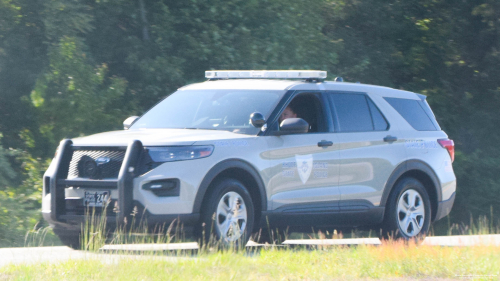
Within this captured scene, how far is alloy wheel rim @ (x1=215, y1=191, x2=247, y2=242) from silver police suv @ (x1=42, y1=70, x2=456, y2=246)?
1 centimetres

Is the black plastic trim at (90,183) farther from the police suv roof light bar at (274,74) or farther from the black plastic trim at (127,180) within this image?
the police suv roof light bar at (274,74)

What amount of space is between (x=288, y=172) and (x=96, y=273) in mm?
2785

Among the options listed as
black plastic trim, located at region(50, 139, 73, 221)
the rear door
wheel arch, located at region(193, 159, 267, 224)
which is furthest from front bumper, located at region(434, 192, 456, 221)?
black plastic trim, located at region(50, 139, 73, 221)

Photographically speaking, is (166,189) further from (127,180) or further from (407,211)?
(407,211)

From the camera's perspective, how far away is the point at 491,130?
2225 cm

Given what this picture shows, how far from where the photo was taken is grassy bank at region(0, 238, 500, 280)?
5.79 m

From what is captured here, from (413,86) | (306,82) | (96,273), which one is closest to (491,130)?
(413,86)

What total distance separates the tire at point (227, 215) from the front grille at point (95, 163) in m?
0.87

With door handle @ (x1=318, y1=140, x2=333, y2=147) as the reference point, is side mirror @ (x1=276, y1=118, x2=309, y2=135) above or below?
above

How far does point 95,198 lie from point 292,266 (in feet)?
6.34

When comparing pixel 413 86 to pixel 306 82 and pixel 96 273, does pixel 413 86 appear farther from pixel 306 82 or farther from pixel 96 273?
pixel 96 273

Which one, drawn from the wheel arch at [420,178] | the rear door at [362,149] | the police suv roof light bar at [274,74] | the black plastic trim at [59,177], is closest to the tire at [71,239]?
the black plastic trim at [59,177]

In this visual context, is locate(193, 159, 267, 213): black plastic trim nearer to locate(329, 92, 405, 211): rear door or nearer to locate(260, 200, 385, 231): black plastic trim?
locate(260, 200, 385, 231): black plastic trim

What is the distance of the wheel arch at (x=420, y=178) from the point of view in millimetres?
9141
